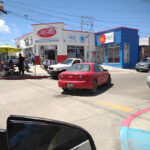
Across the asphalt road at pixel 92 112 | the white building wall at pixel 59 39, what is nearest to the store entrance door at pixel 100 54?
the white building wall at pixel 59 39

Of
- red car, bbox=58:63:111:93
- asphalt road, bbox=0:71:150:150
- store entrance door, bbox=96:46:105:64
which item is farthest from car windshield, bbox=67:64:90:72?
store entrance door, bbox=96:46:105:64

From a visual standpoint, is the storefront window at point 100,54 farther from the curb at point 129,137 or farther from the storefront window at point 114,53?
the curb at point 129,137

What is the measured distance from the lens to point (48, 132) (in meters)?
1.42

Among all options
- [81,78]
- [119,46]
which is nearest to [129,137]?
[81,78]

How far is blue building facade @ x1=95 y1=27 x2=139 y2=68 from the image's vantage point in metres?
24.0

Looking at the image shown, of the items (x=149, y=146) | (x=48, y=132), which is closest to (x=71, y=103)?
(x=149, y=146)

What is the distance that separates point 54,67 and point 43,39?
13178 mm

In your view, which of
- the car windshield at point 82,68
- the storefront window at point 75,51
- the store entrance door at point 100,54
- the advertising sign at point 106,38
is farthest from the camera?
the store entrance door at point 100,54

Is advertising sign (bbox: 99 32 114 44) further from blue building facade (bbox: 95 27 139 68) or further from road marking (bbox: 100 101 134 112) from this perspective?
road marking (bbox: 100 101 134 112)

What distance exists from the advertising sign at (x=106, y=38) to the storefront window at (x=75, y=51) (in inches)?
141

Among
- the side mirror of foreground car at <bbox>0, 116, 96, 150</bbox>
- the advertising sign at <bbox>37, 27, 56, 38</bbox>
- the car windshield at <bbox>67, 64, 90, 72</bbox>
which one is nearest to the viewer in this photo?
the side mirror of foreground car at <bbox>0, 116, 96, 150</bbox>

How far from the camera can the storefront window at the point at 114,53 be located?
2517 cm

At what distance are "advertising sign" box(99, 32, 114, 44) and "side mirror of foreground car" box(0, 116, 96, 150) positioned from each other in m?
24.7

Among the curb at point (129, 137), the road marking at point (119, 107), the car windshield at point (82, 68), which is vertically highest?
the car windshield at point (82, 68)
